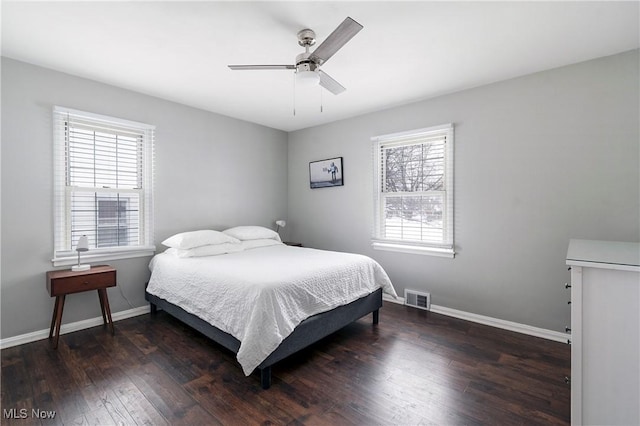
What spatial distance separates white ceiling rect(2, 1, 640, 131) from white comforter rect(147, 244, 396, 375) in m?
1.88

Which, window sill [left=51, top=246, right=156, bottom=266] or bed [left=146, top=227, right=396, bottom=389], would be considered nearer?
bed [left=146, top=227, right=396, bottom=389]

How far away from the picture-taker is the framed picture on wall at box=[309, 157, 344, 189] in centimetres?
428

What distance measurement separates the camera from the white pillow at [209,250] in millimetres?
3102

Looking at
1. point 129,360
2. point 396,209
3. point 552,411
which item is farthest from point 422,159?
point 129,360

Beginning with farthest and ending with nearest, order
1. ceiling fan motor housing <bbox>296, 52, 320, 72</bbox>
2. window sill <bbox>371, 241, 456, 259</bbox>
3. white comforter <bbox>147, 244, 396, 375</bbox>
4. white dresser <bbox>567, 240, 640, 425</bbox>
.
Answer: window sill <bbox>371, 241, 456, 259</bbox> < ceiling fan motor housing <bbox>296, 52, 320, 72</bbox> < white comforter <bbox>147, 244, 396, 375</bbox> < white dresser <bbox>567, 240, 640, 425</bbox>

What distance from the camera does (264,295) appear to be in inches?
78.4

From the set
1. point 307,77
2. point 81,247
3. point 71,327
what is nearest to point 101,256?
point 81,247

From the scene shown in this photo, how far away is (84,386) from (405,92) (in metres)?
3.93

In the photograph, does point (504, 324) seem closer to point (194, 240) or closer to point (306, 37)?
point (306, 37)

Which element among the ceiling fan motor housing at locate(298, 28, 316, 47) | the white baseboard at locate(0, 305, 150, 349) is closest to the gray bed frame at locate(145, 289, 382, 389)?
the white baseboard at locate(0, 305, 150, 349)

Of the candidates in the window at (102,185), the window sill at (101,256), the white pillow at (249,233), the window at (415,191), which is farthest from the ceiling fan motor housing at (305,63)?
the window sill at (101,256)

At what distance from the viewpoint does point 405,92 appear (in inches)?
130

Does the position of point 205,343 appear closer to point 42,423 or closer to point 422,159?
point 42,423

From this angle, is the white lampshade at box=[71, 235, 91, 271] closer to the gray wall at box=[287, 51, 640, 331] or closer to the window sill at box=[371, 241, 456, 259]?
the window sill at box=[371, 241, 456, 259]
